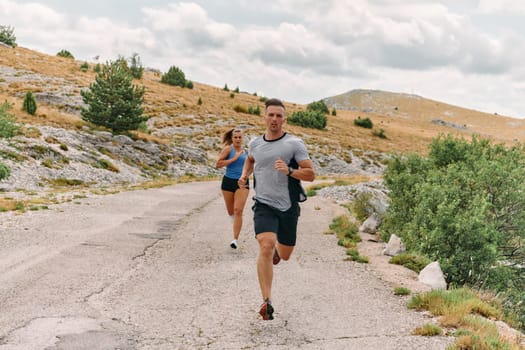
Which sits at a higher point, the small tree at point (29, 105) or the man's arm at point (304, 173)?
the man's arm at point (304, 173)

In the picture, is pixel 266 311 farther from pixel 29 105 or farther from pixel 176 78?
pixel 176 78

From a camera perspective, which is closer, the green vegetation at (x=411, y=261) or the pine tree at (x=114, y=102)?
Answer: the green vegetation at (x=411, y=261)

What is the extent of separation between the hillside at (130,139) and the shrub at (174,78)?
3036 mm

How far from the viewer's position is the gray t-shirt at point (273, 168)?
549 centimetres

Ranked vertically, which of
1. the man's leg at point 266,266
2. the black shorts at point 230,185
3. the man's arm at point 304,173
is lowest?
the man's leg at point 266,266

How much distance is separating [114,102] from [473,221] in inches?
1153

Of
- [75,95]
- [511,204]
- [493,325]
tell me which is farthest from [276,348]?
[75,95]

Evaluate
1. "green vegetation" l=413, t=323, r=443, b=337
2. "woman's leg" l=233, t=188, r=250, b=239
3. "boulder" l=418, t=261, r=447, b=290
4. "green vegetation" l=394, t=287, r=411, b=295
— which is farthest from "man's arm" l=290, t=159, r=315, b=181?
"woman's leg" l=233, t=188, r=250, b=239

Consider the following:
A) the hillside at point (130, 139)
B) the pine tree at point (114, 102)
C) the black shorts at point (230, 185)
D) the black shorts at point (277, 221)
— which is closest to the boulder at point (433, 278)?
the black shorts at point (277, 221)

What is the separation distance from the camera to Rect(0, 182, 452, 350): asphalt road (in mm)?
4766

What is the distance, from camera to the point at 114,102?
33875 millimetres

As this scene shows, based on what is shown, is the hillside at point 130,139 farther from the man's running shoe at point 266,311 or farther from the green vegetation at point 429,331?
the man's running shoe at point 266,311

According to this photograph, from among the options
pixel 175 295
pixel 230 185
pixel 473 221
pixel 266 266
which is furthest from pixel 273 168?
pixel 473 221

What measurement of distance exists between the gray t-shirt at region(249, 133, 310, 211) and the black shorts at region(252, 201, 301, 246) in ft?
0.27
